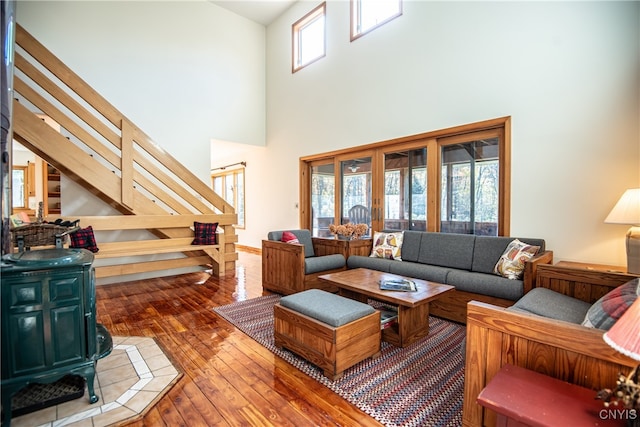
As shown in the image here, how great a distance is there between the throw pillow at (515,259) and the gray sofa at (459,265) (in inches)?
2.5

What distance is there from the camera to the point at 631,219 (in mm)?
2342

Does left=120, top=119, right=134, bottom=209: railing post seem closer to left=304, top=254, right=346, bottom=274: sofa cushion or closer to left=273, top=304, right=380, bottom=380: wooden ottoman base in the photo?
left=304, top=254, right=346, bottom=274: sofa cushion

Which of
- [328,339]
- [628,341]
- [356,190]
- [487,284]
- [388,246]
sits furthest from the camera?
[356,190]

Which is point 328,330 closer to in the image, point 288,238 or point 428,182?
point 288,238

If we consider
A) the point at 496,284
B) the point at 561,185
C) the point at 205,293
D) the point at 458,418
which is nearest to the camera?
the point at 458,418

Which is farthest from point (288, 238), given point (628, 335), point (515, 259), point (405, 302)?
point (628, 335)

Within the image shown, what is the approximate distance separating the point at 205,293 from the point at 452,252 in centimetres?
329

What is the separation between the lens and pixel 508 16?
3.42 metres

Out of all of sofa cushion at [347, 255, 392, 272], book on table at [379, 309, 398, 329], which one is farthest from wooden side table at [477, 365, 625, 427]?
sofa cushion at [347, 255, 392, 272]

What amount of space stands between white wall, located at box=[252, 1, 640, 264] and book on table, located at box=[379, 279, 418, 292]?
171 cm

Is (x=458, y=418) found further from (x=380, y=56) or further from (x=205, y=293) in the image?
(x=380, y=56)

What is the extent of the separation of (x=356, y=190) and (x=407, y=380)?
11.9 ft

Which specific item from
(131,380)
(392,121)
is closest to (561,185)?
(392,121)

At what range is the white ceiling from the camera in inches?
236
